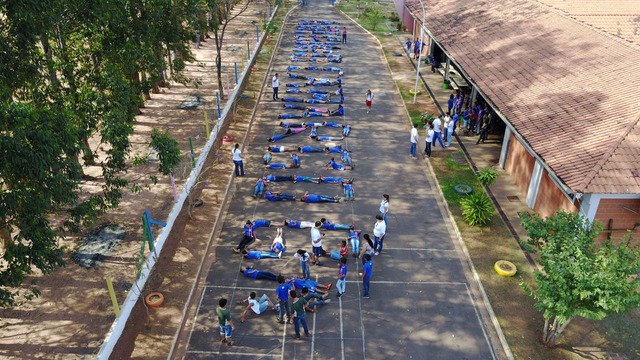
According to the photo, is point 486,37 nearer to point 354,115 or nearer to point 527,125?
point 354,115

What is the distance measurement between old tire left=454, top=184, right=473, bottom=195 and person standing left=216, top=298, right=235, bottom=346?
11520 millimetres

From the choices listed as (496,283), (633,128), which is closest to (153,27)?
(496,283)

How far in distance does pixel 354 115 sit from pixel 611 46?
13667mm

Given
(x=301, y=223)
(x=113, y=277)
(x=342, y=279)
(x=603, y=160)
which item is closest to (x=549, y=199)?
(x=603, y=160)

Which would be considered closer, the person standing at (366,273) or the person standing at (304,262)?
the person standing at (366,273)

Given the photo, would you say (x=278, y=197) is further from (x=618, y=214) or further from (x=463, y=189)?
(x=618, y=214)

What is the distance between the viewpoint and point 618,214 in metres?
15.8

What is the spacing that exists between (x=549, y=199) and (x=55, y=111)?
1659 cm

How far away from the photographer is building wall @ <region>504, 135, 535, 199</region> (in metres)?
20.1

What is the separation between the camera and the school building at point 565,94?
15.5m

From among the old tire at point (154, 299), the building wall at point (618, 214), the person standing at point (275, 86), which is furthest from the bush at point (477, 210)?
the person standing at point (275, 86)

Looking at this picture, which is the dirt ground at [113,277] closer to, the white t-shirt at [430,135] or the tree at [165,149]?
the tree at [165,149]

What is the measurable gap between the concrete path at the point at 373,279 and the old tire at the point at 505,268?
97 cm

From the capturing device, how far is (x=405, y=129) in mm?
27656
